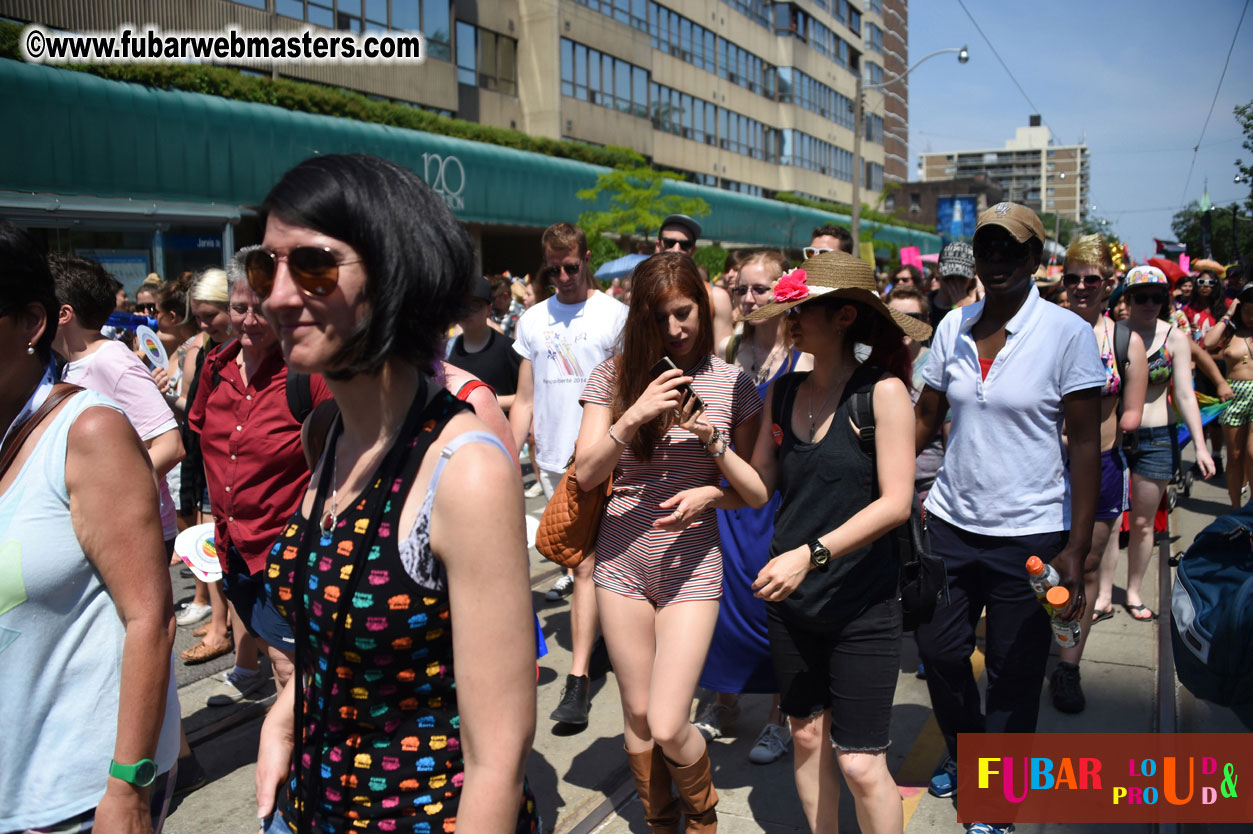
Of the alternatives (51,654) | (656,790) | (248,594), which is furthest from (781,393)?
(248,594)

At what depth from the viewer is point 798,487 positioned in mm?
3121

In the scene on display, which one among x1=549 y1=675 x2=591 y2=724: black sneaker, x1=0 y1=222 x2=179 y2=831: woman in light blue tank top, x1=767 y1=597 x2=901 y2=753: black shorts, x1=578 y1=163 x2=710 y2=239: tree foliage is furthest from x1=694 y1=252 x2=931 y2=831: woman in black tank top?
x1=578 y1=163 x2=710 y2=239: tree foliage

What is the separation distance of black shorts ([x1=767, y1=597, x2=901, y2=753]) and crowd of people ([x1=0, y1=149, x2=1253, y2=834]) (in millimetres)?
11

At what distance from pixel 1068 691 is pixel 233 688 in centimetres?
434

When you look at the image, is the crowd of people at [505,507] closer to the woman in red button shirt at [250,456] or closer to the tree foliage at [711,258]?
the woman in red button shirt at [250,456]

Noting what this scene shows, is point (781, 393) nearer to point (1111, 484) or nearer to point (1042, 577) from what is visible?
point (1042, 577)

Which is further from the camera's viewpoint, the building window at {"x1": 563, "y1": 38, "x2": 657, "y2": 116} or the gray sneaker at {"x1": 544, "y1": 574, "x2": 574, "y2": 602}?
the building window at {"x1": 563, "y1": 38, "x2": 657, "y2": 116}

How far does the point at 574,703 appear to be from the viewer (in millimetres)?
4676

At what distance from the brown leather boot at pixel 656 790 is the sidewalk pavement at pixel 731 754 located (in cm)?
42

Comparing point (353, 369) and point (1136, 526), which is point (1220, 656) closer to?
point (353, 369)

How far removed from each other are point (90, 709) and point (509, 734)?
1147 mm

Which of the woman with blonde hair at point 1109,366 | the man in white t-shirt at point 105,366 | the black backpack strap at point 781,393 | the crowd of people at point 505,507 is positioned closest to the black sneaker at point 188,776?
the crowd of people at point 505,507

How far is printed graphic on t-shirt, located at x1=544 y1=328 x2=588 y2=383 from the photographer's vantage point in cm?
580

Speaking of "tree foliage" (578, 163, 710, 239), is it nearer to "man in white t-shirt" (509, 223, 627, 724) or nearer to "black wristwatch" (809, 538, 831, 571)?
"man in white t-shirt" (509, 223, 627, 724)
